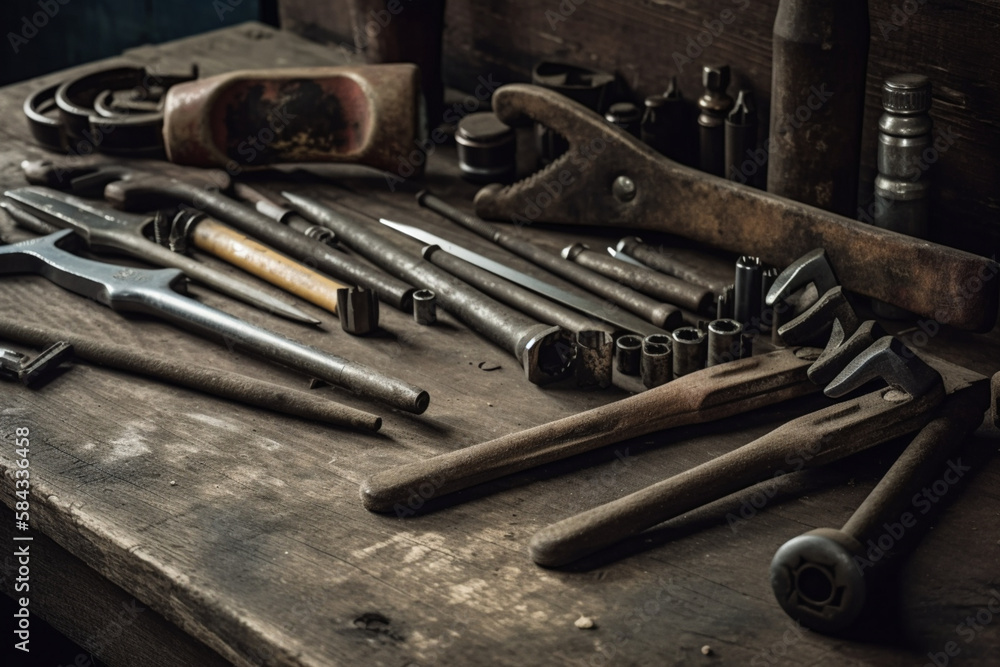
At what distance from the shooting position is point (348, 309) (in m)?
1.61

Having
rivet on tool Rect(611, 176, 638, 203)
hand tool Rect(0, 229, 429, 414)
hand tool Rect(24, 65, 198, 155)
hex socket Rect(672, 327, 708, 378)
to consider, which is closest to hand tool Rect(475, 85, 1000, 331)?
rivet on tool Rect(611, 176, 638, 203)

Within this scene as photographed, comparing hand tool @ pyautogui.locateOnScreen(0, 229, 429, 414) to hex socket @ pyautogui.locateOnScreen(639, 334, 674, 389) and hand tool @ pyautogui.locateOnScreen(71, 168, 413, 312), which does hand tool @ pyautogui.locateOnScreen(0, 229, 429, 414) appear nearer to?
hand tool @ pyautogui.locateOnScreen(71, 168, 413, 312)

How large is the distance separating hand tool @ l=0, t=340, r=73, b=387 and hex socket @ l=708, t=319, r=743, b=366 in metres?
0.84

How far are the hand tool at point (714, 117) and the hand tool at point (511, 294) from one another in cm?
43

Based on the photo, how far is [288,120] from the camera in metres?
2.04

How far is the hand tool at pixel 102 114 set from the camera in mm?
2105

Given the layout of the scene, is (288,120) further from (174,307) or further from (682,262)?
(682,262)

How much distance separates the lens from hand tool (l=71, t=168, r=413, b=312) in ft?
5.63

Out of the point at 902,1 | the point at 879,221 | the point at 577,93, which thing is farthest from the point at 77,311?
the point at 902,1

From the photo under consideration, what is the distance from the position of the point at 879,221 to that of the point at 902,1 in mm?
319

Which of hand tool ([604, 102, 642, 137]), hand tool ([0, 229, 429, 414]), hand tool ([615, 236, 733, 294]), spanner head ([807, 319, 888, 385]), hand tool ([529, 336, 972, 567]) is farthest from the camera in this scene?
hand tool ([604, 102, 642, 137])

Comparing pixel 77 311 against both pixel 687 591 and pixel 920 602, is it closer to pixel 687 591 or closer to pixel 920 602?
pixel 687 591

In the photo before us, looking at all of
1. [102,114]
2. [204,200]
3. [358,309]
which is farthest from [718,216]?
[102,114]

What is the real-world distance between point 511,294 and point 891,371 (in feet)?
1.90
